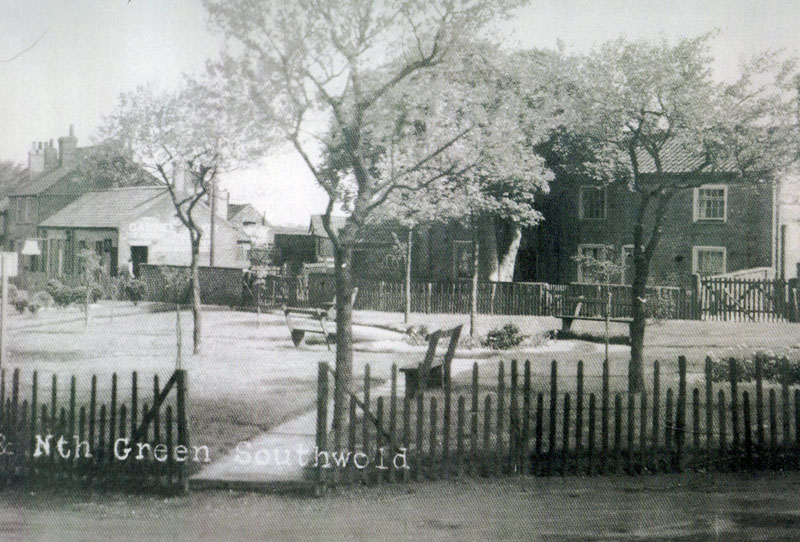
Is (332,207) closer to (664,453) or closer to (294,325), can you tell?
(664,453)

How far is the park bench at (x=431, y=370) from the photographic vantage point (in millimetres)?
6629

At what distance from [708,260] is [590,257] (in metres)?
1.18

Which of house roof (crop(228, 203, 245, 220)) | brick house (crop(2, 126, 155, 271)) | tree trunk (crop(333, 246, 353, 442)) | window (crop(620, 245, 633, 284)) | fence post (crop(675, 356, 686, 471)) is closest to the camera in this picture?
fence post (crop(675, 356, 686, 471))

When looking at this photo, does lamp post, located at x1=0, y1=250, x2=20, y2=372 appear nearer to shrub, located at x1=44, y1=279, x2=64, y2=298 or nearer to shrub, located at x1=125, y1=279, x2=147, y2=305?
shrub, located at x1=44, y1=279, x2=64, y2=298

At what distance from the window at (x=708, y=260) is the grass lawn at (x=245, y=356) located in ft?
2.29

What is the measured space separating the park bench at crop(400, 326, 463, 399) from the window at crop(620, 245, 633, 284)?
1829 millimetres

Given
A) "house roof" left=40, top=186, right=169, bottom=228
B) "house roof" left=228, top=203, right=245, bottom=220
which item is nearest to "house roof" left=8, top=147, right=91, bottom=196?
"house roof" left=40, top=186, right=169, bottom=228

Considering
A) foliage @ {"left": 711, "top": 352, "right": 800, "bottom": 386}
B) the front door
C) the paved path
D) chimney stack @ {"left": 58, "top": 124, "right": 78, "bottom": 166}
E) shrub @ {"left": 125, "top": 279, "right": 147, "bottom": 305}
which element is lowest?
the paved path

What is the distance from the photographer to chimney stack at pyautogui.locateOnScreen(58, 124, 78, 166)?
5.76m

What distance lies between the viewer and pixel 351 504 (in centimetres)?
457

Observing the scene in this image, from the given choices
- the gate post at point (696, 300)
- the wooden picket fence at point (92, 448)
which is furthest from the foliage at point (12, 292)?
the gate post at point (696, 300)

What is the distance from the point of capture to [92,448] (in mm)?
5117

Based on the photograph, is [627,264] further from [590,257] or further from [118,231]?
[118,231]

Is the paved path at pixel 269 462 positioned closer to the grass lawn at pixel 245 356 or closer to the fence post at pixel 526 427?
the grass lawn at pixel 245 356
